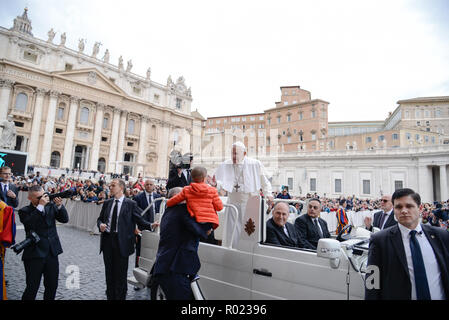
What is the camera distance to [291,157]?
4075 centimetres

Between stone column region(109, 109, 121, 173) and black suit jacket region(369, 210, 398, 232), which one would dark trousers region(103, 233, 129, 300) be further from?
stone column region(109, 109, 121, 173)

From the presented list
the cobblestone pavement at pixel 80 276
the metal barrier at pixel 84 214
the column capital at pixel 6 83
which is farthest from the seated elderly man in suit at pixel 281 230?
the column capital at pixel 6 83

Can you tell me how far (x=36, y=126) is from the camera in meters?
37.7

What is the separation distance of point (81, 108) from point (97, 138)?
18.2ft

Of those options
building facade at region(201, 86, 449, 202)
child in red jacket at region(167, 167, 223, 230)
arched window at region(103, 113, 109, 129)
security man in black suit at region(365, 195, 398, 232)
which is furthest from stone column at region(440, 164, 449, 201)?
arched window at region(103, 113, 109, 129)

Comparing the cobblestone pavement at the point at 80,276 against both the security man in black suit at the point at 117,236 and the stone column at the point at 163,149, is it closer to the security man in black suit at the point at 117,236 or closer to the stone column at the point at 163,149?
the security man in black suit at the point at 117,236

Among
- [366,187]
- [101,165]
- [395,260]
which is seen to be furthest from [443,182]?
[101,165]

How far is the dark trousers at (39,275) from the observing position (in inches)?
139

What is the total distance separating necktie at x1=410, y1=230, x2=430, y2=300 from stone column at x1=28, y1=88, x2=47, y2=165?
4482 centimetres

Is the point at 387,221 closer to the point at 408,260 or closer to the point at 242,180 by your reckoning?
the point at 242,180

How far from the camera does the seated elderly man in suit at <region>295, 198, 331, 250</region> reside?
161 inches

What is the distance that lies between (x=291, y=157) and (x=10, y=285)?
128 ft

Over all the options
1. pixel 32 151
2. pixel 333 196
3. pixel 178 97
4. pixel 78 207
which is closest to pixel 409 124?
Answer: pixel 333 196
